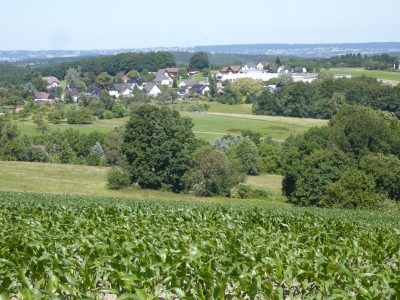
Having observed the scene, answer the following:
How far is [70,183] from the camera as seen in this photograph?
47.4 meters

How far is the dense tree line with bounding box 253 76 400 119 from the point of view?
104562 mm

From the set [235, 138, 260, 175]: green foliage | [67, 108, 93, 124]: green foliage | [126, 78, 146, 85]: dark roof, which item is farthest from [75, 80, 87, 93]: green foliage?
[235, 138, 260, 175]: green foliage

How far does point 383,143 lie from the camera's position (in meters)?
47.8

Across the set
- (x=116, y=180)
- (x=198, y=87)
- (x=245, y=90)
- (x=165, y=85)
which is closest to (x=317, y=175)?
(x=116, y=180)

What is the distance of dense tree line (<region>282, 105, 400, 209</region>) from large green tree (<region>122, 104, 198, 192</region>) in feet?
31.2

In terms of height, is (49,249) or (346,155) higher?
(49,249)

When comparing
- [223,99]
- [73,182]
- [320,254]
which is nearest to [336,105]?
[223,99]

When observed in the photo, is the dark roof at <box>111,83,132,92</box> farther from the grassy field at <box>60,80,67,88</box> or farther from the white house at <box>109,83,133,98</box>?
the grassy field at <box>60,80,67,88</box>

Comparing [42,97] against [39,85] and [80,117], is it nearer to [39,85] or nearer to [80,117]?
[39,85]

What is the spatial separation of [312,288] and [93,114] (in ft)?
319

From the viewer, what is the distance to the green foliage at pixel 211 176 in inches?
1911

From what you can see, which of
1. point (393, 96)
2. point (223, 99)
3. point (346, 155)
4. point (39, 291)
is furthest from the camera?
point (223, 99)

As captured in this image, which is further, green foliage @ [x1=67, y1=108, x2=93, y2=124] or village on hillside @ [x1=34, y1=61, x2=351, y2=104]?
village on hillside @ [x1=34, y1=61, x2=351, y2=104]

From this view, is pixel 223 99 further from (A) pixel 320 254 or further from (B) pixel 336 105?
(A) pixel 320 254
